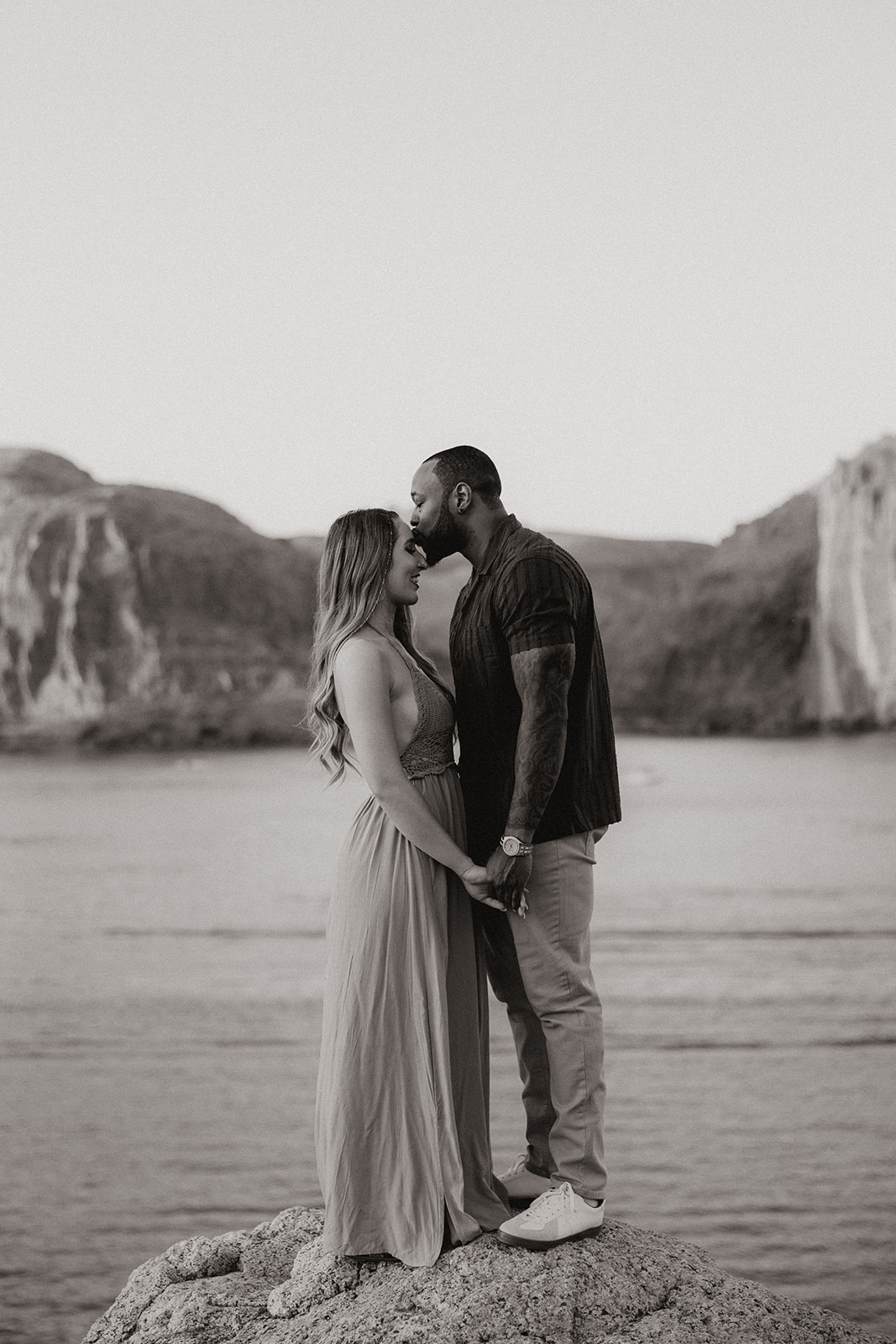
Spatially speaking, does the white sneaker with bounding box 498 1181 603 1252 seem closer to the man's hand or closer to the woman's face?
the man's hand

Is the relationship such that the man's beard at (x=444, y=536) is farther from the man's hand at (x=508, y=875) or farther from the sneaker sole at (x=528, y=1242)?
the sneaker sole at (x=528, y=1242)

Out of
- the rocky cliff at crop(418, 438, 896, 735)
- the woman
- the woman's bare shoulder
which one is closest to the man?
the woman

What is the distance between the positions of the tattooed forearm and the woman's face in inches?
16.7

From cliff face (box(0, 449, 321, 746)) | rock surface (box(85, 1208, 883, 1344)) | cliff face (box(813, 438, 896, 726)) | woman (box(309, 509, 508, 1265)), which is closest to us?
rock surface (box(85, 1208, 883, 1344))

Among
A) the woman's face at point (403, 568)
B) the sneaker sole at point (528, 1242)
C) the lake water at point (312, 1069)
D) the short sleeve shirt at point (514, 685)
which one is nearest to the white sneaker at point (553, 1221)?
the sneaker sole at point (528, 1242)

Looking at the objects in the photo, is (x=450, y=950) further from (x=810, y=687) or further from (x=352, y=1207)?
(x=810, y=687)

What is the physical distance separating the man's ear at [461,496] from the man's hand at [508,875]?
992 millimetres

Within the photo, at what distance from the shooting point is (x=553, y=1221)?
149 inches

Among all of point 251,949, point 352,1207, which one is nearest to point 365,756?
point 352,1207

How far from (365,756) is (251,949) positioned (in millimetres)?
20269

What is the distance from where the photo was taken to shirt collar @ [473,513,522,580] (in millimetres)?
3871

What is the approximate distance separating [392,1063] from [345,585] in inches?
55.2

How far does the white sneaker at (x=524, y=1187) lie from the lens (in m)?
4.04

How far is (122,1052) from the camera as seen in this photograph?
14617 millimetres
